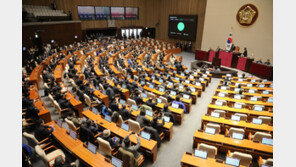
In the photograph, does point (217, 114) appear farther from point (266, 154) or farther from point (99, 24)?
point (99, 24)

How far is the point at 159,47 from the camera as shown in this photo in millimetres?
21891

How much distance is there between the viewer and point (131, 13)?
26.3 metres

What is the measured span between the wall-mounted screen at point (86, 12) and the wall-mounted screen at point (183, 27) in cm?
1059

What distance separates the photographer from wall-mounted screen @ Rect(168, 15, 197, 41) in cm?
2202

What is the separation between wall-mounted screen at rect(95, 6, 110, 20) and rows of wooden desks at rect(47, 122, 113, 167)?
69.1 ft

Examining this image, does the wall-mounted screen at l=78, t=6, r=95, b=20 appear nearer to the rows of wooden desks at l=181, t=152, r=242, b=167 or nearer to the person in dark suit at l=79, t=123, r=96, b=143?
the person in dark suit at l=79, t=123, r=96, b=143

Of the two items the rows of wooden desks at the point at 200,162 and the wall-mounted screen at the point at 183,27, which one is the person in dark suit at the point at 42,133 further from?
the wall-mounted screen at the point at 183,27

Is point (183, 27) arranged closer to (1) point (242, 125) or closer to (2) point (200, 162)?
(1) point (242, 125)

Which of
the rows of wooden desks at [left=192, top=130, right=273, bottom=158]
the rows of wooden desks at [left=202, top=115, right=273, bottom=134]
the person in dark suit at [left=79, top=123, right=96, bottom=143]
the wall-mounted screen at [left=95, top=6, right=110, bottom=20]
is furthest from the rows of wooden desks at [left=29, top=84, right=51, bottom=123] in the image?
the wall-mounted screen at [left=95, top=6, right=110, bottom=20]

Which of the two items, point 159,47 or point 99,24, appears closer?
point 159,47

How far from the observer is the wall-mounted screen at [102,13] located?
2337 cm

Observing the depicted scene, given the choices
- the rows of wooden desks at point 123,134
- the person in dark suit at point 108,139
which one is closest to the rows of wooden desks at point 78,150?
the person in dark suit at point 108,139

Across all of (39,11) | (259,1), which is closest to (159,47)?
(259,1)

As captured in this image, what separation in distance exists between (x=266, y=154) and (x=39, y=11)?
22367 mm
